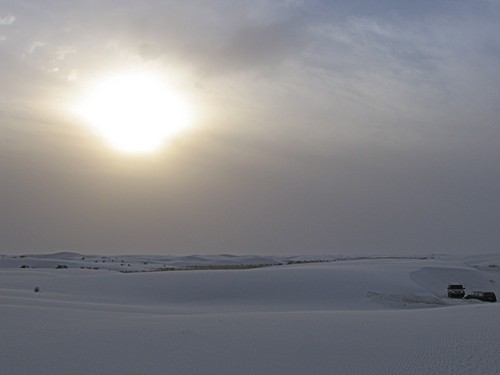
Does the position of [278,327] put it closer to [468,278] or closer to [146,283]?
[146,283]

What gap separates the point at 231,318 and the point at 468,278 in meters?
29.2

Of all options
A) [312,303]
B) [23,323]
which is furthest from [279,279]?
[23,323]

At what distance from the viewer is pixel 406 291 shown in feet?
91.5

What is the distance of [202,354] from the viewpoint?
9969 mm

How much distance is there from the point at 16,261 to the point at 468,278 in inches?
1641

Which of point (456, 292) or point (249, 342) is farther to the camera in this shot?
point (456, 292)

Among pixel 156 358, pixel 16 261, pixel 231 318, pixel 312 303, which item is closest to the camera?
pixel 156 358

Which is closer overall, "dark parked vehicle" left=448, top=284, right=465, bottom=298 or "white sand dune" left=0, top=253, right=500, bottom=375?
"white sand dune" left=0, top=253, right=500, bottom=375

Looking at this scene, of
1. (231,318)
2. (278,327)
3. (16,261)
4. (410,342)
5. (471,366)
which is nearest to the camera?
(471,366)

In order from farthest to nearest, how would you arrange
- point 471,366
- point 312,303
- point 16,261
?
1. point 16,261
2. point 312,303
3. point 471,366

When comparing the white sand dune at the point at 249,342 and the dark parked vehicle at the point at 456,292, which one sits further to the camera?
the dark parked vehicle at the point at 456,292

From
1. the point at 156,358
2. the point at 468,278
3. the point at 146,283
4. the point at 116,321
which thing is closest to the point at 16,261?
the point at 146,283

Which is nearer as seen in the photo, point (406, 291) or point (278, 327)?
point (278, 327)

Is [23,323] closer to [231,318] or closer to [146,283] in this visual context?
[231,318]
